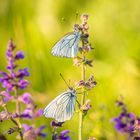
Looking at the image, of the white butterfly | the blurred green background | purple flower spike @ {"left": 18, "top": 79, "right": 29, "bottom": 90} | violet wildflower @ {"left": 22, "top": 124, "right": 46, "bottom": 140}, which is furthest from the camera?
the blurred green background

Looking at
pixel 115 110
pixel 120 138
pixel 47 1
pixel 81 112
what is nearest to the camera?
pixel 81 112

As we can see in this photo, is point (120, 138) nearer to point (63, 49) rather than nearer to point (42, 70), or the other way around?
point (42, 70)

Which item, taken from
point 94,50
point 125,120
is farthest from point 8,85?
point 94,50

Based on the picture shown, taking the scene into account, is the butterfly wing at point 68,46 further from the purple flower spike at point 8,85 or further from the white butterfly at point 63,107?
the purple flower spike at point 8,85

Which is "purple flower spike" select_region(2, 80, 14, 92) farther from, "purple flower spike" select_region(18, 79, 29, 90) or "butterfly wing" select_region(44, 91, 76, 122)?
"butterfly wing" select_region(44, 91, 76, 122)

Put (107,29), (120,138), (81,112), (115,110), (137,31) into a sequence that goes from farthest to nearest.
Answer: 1. (107,29)
2. (137,31)
3. (115,110)
4. (120,138)
5. (81,112)

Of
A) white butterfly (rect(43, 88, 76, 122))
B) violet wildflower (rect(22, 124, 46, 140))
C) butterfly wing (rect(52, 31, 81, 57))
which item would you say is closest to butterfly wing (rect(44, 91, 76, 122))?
white butterfly (rect(43, 88, 76, 122))

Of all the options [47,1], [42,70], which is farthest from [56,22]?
[42,70]
